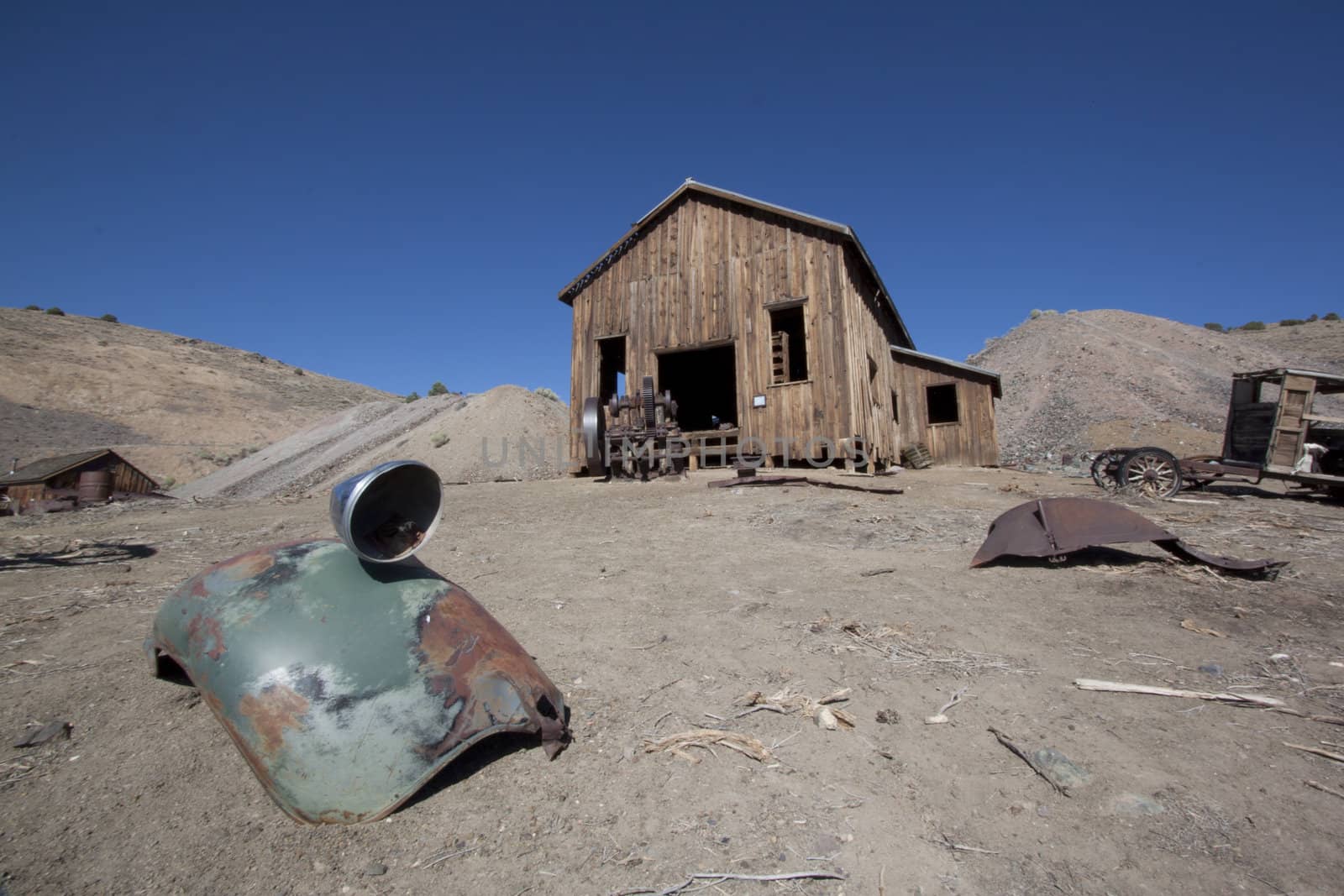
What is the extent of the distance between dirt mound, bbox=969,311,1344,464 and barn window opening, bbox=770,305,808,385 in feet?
33.6

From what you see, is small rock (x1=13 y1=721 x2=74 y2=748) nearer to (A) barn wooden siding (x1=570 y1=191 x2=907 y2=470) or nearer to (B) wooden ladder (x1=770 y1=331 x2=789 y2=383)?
(A) barn wooden siding (x1=570 y1=191 x2=907 y2=470)

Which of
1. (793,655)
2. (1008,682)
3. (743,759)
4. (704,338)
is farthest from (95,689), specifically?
(704,338)

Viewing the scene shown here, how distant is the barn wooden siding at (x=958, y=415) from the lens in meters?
18.2

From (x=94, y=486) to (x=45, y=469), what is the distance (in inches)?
36.3

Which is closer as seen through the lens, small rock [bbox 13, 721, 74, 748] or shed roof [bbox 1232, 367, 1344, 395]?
small rock [bbox 13, 721, 74, 748]

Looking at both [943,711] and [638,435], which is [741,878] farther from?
[638,435]

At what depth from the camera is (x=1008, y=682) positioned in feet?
10.9

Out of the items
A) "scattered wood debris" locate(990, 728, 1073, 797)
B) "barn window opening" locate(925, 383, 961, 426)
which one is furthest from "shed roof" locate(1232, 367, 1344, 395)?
"scattered wood debris" locate(990, 728, 1073, 797)

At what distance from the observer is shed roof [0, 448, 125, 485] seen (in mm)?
11820

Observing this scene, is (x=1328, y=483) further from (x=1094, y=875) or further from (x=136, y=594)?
(x=136, y=594)

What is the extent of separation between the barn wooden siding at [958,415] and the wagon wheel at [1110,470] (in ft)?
26.6

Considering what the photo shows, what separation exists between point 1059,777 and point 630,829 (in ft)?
5.95

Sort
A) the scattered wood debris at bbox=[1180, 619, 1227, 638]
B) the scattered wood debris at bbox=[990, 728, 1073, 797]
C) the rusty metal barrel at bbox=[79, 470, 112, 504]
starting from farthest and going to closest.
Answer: the rusty metal barrel at bbox=[79, 470, 112, 504]
the scattered wood debris at bbox=[1180, 619, 1227, 638]
the scattered wood debris at bbox=[990, 728, 1073, 797]

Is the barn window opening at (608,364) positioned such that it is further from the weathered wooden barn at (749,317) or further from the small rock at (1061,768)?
the small rock at (1061,768)
